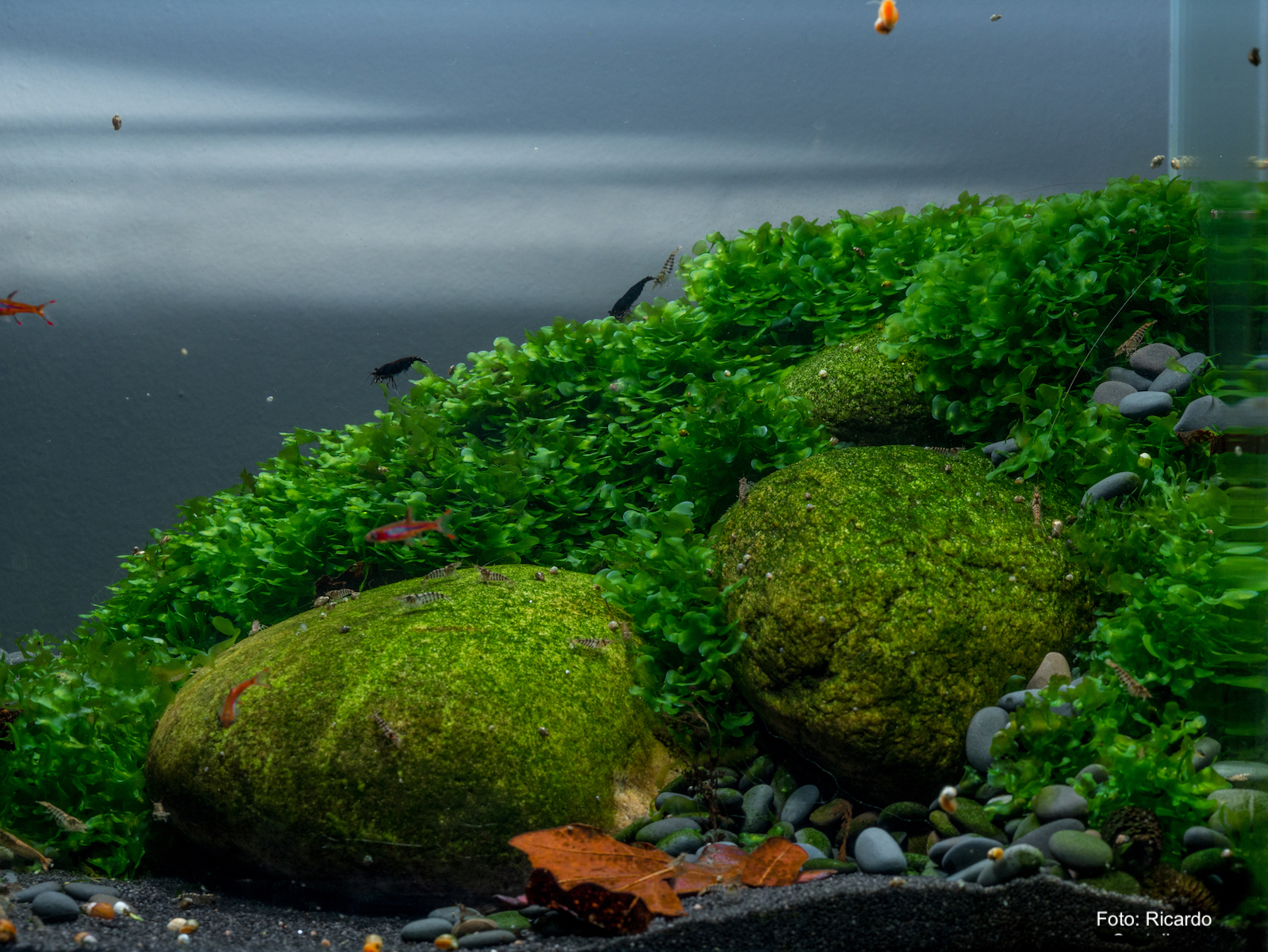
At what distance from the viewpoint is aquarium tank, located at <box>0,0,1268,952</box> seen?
2.01 meters

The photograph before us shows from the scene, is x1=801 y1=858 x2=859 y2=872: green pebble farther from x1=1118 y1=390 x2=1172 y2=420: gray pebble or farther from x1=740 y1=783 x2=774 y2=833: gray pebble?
x1=1118 y1=390 x2=1172 y2=420: gray pebble

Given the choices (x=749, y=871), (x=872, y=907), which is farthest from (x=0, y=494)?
(x=872, y=907)

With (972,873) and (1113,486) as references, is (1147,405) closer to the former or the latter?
(1113,486)

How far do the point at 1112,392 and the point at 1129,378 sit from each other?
141 mm

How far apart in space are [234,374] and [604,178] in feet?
8.92

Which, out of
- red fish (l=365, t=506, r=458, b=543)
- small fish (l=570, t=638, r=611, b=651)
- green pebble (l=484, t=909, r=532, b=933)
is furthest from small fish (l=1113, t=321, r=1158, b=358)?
green pebble (l=484, t=909, r=532, b=933)

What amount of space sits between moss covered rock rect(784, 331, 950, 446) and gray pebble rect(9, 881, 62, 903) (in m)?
3.18

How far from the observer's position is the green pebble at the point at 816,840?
2.30 m

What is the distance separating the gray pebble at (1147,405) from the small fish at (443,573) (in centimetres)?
266

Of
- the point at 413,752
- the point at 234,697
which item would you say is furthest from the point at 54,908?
the point at 413,752

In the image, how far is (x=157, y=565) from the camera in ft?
14.4

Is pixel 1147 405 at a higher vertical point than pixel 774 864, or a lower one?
higher

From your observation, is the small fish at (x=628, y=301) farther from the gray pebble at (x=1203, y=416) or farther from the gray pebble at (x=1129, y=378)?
the gray pebble at (x=1203, y=416)

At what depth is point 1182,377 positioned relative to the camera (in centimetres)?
293
